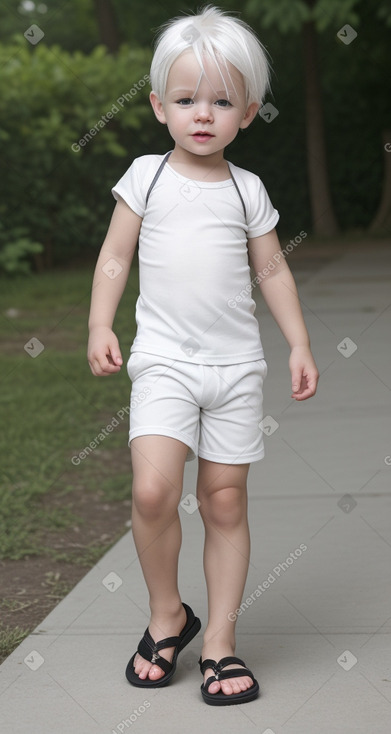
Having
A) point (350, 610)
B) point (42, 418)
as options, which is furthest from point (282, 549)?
point (42, 418)

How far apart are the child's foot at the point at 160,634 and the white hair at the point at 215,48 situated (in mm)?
1342

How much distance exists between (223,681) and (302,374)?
79 cm

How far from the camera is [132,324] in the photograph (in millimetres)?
8477

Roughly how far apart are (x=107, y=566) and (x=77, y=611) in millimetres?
394

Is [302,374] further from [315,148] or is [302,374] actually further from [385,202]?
[385,202]

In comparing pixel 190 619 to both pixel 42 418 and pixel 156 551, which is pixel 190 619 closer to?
pixel 156 551

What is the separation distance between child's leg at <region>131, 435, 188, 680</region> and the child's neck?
679mm

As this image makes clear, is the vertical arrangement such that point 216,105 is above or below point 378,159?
above

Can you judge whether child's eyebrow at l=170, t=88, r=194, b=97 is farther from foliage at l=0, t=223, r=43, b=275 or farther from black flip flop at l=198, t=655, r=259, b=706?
foliage at l=0, t=223, r=43, b=275

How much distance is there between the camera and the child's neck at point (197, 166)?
298 cm

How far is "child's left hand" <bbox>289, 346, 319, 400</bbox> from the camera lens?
297 cm

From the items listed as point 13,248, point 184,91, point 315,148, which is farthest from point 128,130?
point 184,91

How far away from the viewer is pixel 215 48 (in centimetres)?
286

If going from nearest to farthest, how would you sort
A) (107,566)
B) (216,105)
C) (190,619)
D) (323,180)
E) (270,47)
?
1. (216,105)
2. (190,619)
3. (107,566)
4. (323,180)
5. (270,47)
